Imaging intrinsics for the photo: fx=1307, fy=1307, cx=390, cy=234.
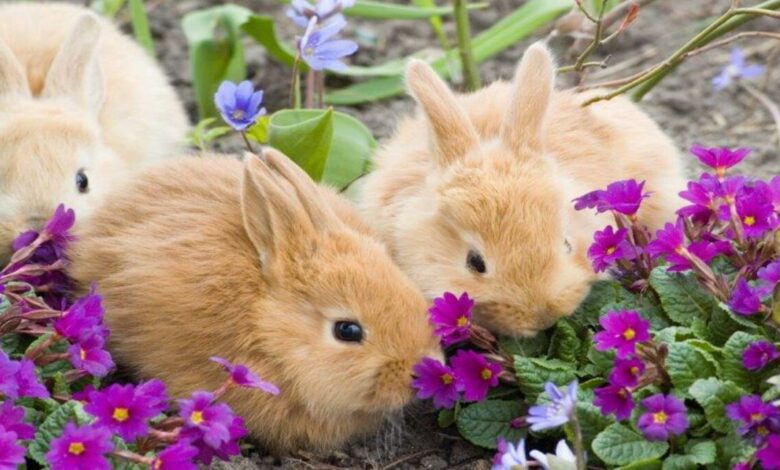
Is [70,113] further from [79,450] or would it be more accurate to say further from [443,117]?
[79,450]

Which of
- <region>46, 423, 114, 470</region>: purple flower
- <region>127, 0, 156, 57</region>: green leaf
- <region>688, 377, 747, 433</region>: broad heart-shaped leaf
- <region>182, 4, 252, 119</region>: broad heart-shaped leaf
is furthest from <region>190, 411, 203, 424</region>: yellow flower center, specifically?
<region>127, 0, 156, 57</region>: green leaf

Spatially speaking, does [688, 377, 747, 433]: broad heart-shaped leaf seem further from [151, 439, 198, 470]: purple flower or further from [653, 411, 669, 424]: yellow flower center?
[151, 439, 198, 470]: purple flower

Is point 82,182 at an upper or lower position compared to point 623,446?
upper

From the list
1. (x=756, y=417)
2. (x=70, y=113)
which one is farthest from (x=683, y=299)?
(x=70, y=113)

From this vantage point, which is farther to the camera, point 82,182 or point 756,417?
point 82,182

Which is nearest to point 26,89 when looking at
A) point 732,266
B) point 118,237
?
point 118,237

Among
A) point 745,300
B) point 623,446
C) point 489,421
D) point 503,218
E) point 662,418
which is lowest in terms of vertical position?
point 489,421

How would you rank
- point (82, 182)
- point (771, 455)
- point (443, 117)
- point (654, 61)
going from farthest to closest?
point (654, 61) < point (82, 182) < point (443, 117) < point (771, 455)

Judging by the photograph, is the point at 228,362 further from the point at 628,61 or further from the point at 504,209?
the point at 628,61
